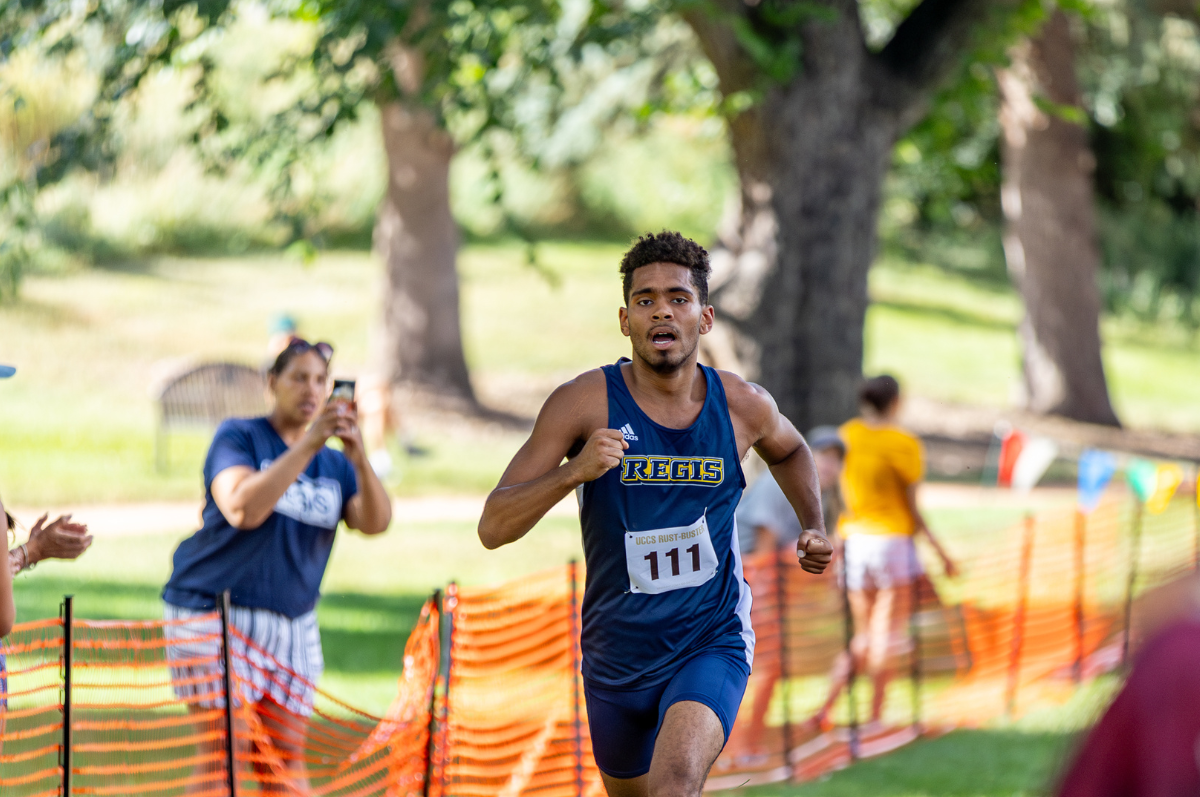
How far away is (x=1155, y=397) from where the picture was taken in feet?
91.9

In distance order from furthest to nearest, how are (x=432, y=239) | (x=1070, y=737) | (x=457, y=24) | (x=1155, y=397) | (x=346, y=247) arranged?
(x=346, y=247) < (x=1155, y=397) < (x=432, y=239) < (x=457, y=24) < (x=1070, y=737)

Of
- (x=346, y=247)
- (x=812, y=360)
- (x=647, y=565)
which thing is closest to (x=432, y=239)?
(x=812, y=360)

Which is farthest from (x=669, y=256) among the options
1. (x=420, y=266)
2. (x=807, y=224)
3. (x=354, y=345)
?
(x=354, y=345)

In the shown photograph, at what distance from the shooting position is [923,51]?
9812 millimetres

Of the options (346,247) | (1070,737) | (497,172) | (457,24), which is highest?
(346,247)

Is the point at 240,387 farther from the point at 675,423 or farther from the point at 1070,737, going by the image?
the point at 1070,737

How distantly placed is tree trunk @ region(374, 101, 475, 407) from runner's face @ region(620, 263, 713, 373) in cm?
1443

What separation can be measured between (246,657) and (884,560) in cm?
426

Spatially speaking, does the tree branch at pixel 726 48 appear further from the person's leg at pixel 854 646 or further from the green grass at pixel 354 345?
the green grass at pixel 354 345

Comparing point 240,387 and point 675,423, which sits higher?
point 240,387

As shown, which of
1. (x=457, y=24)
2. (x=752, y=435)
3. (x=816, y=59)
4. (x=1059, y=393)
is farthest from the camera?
(x=1059, y=393)

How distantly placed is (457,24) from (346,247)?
23.8 meters

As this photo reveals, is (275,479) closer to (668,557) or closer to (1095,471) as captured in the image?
(668,557)

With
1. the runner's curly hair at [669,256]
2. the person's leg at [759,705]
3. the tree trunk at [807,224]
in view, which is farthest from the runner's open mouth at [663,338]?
the tree trunk at [807,224]
